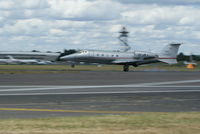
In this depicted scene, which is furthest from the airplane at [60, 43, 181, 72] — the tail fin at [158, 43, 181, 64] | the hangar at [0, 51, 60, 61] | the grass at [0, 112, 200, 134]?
the hangar at [0, 51, 60, 61]

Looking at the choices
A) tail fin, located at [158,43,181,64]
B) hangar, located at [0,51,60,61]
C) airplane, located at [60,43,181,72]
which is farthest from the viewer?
hangar, located at [0,51,60,61]

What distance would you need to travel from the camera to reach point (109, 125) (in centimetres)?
902

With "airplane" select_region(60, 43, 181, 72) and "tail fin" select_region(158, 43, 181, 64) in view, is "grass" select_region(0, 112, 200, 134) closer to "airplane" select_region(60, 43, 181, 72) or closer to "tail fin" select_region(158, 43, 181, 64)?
"airplane" select_region(60, 43, 181, 72)

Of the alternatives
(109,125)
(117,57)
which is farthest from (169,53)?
(109,125)

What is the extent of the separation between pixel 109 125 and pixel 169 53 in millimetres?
44712

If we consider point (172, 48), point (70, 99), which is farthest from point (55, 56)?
point (70, 99)

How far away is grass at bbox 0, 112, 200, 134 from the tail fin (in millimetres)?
41952

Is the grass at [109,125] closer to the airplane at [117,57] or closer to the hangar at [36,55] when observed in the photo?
the airplane at [117,57]

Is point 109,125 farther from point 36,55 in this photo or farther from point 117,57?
point 36,55

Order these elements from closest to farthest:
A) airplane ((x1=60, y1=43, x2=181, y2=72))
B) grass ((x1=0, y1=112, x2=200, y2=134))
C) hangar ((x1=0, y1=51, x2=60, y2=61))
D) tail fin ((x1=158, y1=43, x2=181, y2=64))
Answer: grass ((x1=0, y1=112, x2=200, y2=134)), airplane ((x1=60, y1=43, x2=181, y2=72)), tail fin ((x1=158, y1=43, x2=181, y2=64)), hangar ((x1=0, y1=51, x2=60, y2=61))

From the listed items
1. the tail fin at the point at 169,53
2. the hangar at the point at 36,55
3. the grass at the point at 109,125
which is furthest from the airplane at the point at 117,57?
the hangar at the point at 36,55

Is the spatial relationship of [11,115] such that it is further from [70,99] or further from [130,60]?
[130,60]

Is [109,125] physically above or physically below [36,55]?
below

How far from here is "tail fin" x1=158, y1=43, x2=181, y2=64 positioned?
52062 mm
